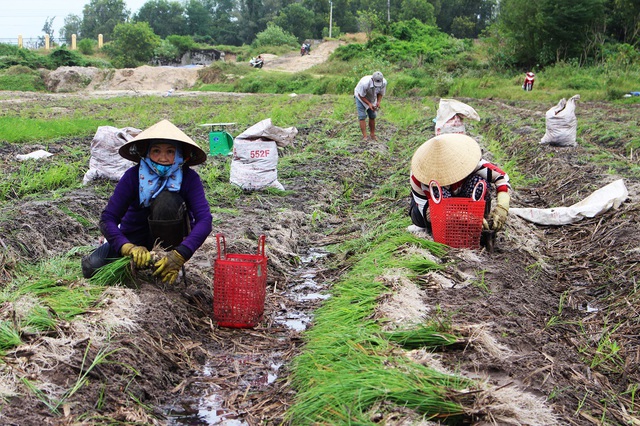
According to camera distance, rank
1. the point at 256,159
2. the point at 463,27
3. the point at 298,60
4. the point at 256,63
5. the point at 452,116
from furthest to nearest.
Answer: the point at 463,27, the point at 298,60, the point at 256,63, the point at 452,116, the point at 256,159

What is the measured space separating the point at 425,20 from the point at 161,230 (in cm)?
6115

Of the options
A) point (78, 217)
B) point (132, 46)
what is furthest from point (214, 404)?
point (132, 46)

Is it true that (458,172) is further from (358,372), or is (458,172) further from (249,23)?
(249,23)

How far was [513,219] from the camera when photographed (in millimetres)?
5719

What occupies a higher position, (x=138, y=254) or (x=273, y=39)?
(x=273, y=39)

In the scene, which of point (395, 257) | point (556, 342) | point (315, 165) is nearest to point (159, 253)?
point (395, 257)

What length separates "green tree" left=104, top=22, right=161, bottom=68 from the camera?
48794 mm

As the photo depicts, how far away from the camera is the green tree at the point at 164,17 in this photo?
78.8 m

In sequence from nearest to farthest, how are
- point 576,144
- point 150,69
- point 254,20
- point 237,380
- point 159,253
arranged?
1. point 237,380
2. point 159,253
3. point 576,144
4. point 150,69
5. point 254,20

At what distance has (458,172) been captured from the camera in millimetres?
4543

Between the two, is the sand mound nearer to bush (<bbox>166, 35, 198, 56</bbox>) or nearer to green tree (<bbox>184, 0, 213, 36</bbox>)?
bush (<bbox>166, 35, 198, 56</bbox>)

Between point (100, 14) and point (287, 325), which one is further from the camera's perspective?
point (100, 14)

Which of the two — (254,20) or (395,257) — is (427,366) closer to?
(395,257)

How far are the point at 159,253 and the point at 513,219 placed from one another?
3.31 meters
